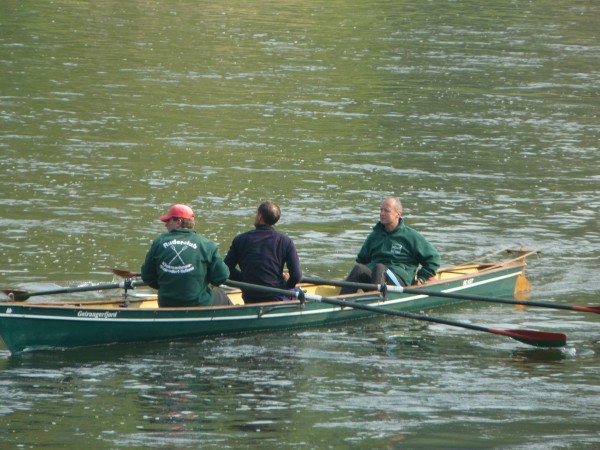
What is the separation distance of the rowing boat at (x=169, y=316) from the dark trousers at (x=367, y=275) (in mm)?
196

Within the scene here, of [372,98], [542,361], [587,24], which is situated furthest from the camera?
[587,24]

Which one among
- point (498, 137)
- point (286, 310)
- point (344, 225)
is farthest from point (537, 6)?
point (286, 310)

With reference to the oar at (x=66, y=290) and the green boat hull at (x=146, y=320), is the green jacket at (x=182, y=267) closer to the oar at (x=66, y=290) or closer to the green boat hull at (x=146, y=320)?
the green boat hull at (x=146, y=320)

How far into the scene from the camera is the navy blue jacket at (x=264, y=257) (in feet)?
51.3

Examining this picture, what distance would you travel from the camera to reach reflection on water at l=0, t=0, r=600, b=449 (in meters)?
12.9

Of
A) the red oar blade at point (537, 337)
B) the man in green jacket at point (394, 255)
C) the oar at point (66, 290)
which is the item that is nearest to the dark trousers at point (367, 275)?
the man in green jacket at point (394, 255)

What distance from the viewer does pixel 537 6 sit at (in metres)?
55.5

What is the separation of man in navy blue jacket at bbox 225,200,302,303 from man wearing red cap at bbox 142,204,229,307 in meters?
0.73

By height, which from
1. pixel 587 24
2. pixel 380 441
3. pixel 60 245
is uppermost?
pixel 587 24

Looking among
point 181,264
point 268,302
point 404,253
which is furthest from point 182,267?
point 404,253

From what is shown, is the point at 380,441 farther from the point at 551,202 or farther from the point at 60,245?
the point at 551,202

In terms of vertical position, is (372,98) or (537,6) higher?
(537,6)

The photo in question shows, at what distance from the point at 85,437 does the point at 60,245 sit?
835cm

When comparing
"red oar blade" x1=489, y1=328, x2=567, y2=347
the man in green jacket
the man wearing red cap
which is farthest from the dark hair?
"red oar blade" x1=489, y1=328, x2=567, y2=347
